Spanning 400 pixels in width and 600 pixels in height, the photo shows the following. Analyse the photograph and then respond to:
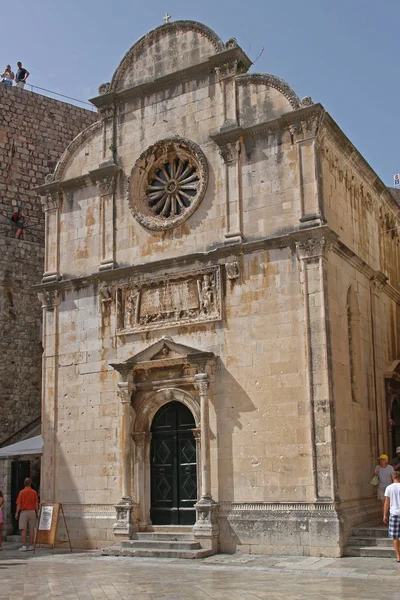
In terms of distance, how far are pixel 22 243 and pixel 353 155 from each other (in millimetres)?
10986

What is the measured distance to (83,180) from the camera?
61.4 feet

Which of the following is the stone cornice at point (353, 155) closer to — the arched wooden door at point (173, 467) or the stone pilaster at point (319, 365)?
A: the stone pilaster at point (319, 365)

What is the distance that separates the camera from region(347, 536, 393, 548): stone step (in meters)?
13.6

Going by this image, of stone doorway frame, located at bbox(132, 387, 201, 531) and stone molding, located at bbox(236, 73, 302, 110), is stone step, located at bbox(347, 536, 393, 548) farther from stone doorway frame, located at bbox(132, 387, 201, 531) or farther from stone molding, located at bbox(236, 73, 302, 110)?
stone molding, located at bbox(236, 73, 302, 110)

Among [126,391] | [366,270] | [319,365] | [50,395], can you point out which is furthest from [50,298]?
[366,270]

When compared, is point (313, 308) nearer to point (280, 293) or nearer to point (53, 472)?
point (280, 293)

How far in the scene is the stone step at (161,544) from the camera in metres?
14.6

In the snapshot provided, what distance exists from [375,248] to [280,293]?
15.0ft

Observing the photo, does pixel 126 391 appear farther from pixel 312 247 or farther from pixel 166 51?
pixel 166 51

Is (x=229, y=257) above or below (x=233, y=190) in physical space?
below

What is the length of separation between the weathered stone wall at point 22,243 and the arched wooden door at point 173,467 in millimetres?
7246

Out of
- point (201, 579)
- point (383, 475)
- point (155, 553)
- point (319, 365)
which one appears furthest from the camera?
point (383, 475)

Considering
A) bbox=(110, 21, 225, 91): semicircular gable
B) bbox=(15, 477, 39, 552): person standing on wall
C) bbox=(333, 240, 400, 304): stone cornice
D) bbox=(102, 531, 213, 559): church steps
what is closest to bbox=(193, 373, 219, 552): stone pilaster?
bbox=(102, 531, 213, 559): church steps

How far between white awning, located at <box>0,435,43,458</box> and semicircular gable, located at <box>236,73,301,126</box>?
28.8 feet
